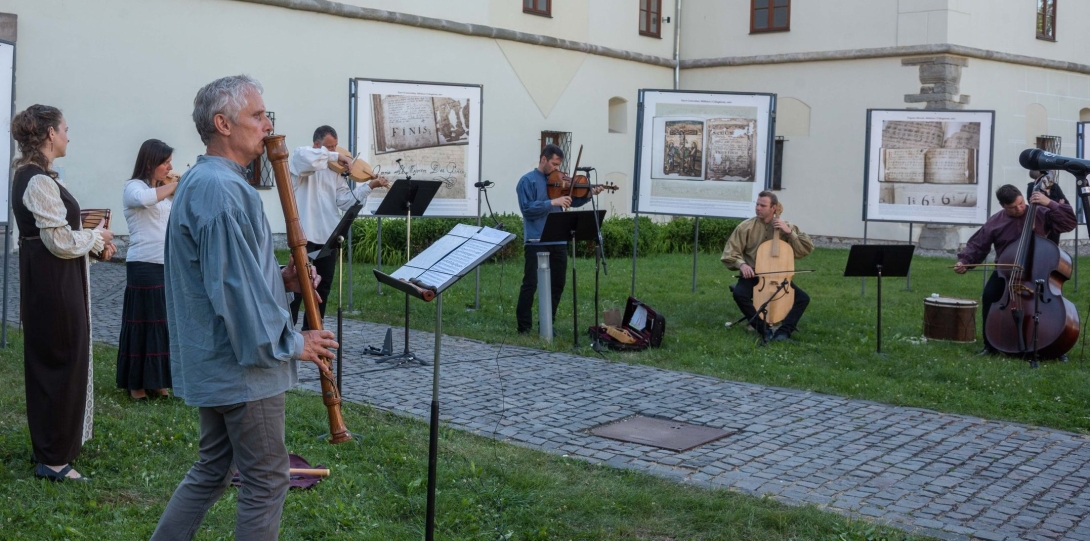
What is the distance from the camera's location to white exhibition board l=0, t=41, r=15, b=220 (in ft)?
25.4

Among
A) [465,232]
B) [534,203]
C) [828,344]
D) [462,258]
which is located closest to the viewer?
[462,258]

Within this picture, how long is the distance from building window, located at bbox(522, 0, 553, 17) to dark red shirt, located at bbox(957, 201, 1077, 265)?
42.5 feet

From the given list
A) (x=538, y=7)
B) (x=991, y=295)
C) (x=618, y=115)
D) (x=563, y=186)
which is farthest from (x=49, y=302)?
(x=618, y=115)

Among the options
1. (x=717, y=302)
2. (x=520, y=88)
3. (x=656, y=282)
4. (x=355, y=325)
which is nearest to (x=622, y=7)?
(x=520, y=88)

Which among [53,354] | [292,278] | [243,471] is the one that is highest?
[292,278]

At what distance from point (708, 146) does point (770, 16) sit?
1141cm

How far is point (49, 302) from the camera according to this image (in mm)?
5430

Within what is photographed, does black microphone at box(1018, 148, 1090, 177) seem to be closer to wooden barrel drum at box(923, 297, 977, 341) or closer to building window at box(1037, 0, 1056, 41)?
wooden barrel drum at box(923, 297, 977, 341)

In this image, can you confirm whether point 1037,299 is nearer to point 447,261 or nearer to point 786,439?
point 786,439

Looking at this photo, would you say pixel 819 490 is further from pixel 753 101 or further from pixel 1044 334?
pixel 753 101

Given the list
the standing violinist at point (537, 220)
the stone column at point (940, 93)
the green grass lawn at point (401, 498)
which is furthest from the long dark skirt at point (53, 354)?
the stone column at point (940, 93)

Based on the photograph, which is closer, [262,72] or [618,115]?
[262,72]

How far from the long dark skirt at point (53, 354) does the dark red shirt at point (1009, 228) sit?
7843mm

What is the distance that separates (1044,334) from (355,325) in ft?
21.3
